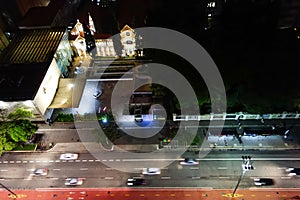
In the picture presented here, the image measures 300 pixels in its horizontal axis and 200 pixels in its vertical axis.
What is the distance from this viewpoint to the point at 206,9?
61219 mm

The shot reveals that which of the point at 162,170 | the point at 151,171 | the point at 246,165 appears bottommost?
the point at 162,170

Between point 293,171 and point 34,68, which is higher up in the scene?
point 34,68

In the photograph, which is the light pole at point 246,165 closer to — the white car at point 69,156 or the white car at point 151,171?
the white car at point 151,171

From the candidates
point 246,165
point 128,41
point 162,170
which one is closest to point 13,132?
point 162,170

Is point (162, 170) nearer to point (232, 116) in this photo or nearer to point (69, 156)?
point (69, 156)

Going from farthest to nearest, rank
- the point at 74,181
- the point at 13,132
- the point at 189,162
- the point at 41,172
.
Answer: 1. the point at 13,132
2. the point at 41,172
3. the point at 189,162
4. the point at 74,181

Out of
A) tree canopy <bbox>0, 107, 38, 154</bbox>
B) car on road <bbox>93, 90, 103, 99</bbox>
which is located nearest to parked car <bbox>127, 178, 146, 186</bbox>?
tree canopy <bbox>0, 107, 38, 154</bbox>

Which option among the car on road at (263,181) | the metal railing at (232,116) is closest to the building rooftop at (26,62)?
the metal railing at (232,116)

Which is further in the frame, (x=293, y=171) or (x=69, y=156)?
(x=69, y=156)

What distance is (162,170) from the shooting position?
154ft

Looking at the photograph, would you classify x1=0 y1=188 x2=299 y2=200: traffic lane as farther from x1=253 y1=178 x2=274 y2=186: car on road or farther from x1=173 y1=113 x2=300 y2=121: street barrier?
x1=173 y1=113 x2=300 y2=121: street barrier

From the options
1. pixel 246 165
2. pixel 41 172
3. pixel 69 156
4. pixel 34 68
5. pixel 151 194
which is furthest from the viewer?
pixel 34 68

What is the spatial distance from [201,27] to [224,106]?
18.0 m

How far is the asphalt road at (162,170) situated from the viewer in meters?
44.8
